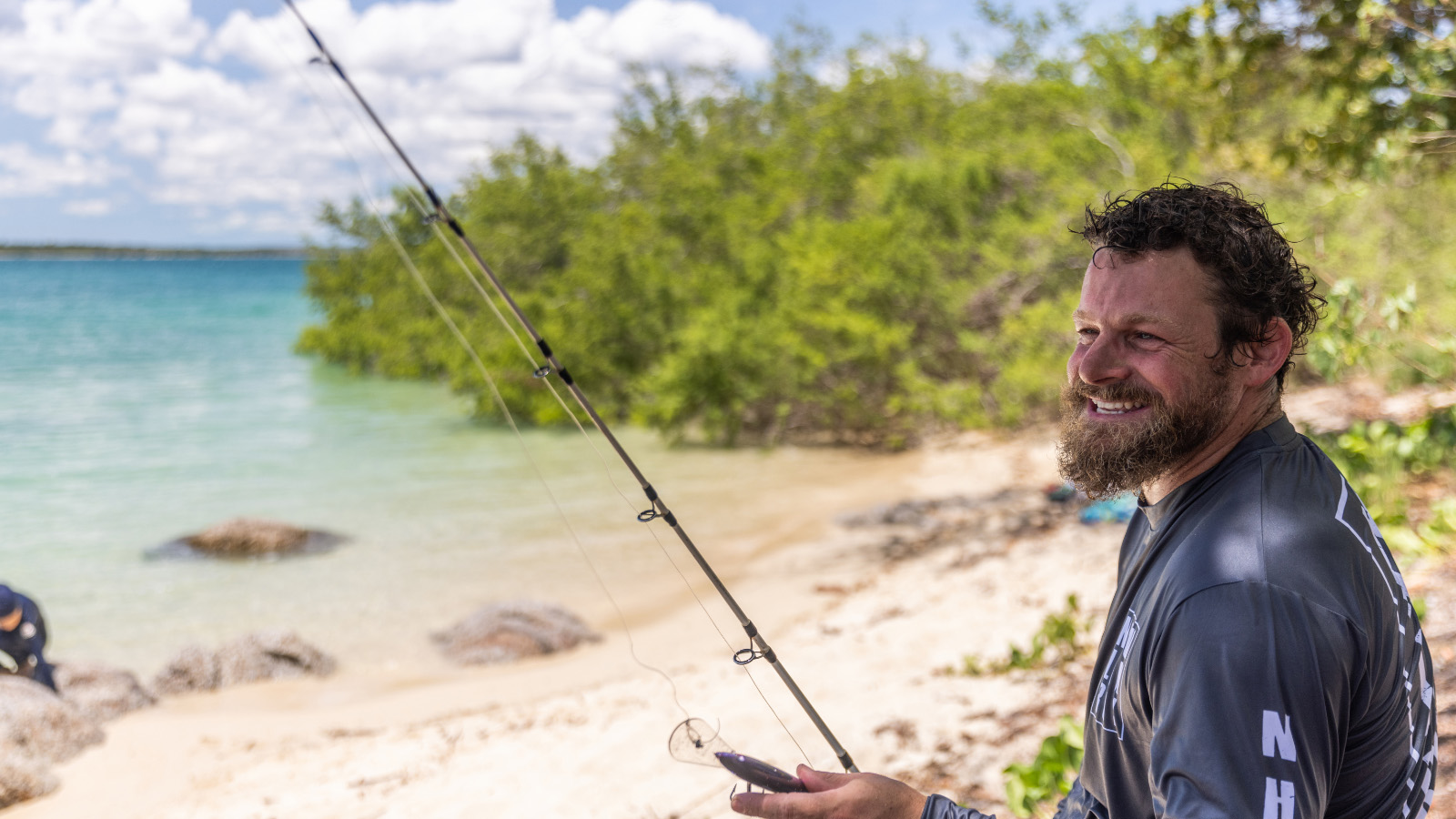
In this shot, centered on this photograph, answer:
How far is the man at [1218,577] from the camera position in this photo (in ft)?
3.99

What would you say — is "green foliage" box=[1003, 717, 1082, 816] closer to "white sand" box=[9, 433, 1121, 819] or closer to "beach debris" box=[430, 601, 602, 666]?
"white sand" box=[9, 433, 1121, 819]

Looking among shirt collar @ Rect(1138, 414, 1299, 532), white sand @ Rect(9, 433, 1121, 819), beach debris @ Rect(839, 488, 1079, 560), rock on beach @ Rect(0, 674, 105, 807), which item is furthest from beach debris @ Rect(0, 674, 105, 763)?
beach debris @ Rect(839, 488, 1079, 560)

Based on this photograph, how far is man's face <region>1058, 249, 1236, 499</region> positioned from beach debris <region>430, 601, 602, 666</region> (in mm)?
6329

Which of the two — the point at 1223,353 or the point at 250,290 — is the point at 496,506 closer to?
the point at 1223,353

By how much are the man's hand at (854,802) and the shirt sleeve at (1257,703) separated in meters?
0.57

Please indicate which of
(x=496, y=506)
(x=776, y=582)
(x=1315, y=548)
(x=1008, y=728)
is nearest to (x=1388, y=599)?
(x=1315, y=548)

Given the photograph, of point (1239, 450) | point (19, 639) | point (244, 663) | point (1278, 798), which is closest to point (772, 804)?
point (1278, 798)

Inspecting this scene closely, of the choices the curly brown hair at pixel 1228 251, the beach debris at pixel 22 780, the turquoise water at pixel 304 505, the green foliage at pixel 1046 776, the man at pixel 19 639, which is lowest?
the turquoise water at pixel 304 505

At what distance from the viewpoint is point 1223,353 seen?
1.53 m

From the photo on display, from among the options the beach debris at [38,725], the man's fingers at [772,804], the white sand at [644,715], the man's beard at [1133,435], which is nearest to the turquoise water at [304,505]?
the white sand at [644,715]

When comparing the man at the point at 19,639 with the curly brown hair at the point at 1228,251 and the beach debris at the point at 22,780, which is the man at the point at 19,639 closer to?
the beach debris at the point at 22,780

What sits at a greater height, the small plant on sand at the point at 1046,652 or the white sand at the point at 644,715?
the small plant on sand at the point at 1046,652

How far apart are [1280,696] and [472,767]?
4521 millimetres

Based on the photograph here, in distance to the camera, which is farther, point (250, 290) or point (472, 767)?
point (250, 290)
